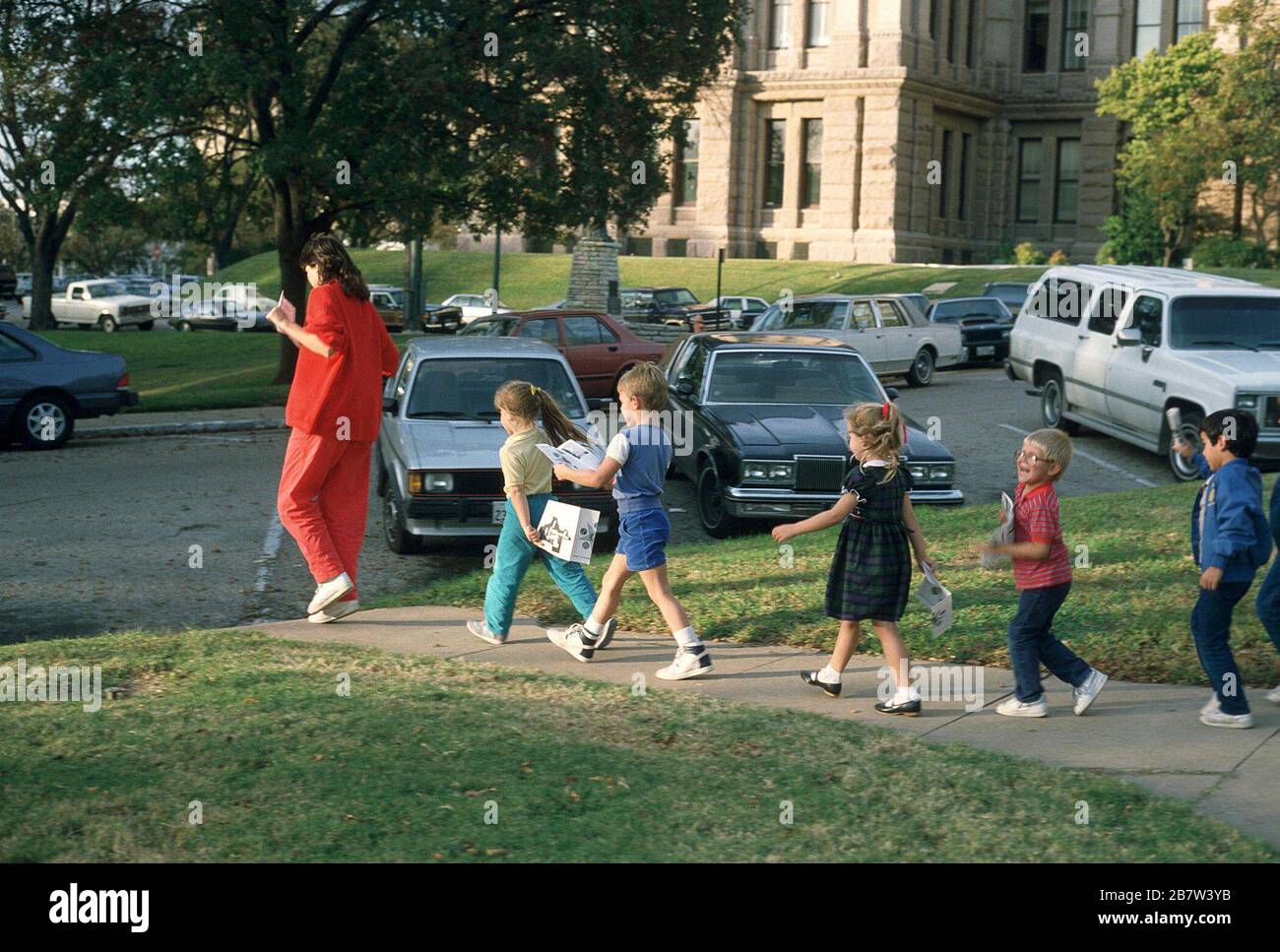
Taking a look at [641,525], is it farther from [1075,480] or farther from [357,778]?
[1075,480]

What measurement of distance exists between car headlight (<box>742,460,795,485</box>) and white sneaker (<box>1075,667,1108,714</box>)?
4.76 metres

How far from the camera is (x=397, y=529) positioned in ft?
37.1

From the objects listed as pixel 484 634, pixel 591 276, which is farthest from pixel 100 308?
pixel 484 634

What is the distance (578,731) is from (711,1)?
18.5 metres

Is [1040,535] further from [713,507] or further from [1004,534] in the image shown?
[713,507]

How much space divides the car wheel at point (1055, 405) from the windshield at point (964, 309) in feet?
43.7

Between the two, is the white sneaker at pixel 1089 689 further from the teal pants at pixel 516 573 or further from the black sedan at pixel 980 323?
the black sedan at pixel 980 323

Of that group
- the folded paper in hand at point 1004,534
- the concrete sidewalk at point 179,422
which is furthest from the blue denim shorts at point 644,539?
the concrete sidewalk at point 179,422

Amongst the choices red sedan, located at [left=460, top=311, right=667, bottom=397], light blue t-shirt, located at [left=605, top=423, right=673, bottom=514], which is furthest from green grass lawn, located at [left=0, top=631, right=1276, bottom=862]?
red sedan, located at [left=460, top=311, right=667, bottom=397]

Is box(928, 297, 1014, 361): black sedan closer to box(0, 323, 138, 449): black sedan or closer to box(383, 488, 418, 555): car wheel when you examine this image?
box(0, 323, 138, 449): black sedan

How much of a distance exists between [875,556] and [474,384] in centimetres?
604

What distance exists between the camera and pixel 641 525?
7.45 meters

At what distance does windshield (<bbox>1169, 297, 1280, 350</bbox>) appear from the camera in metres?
14.8

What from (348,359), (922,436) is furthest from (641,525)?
(922,436)
